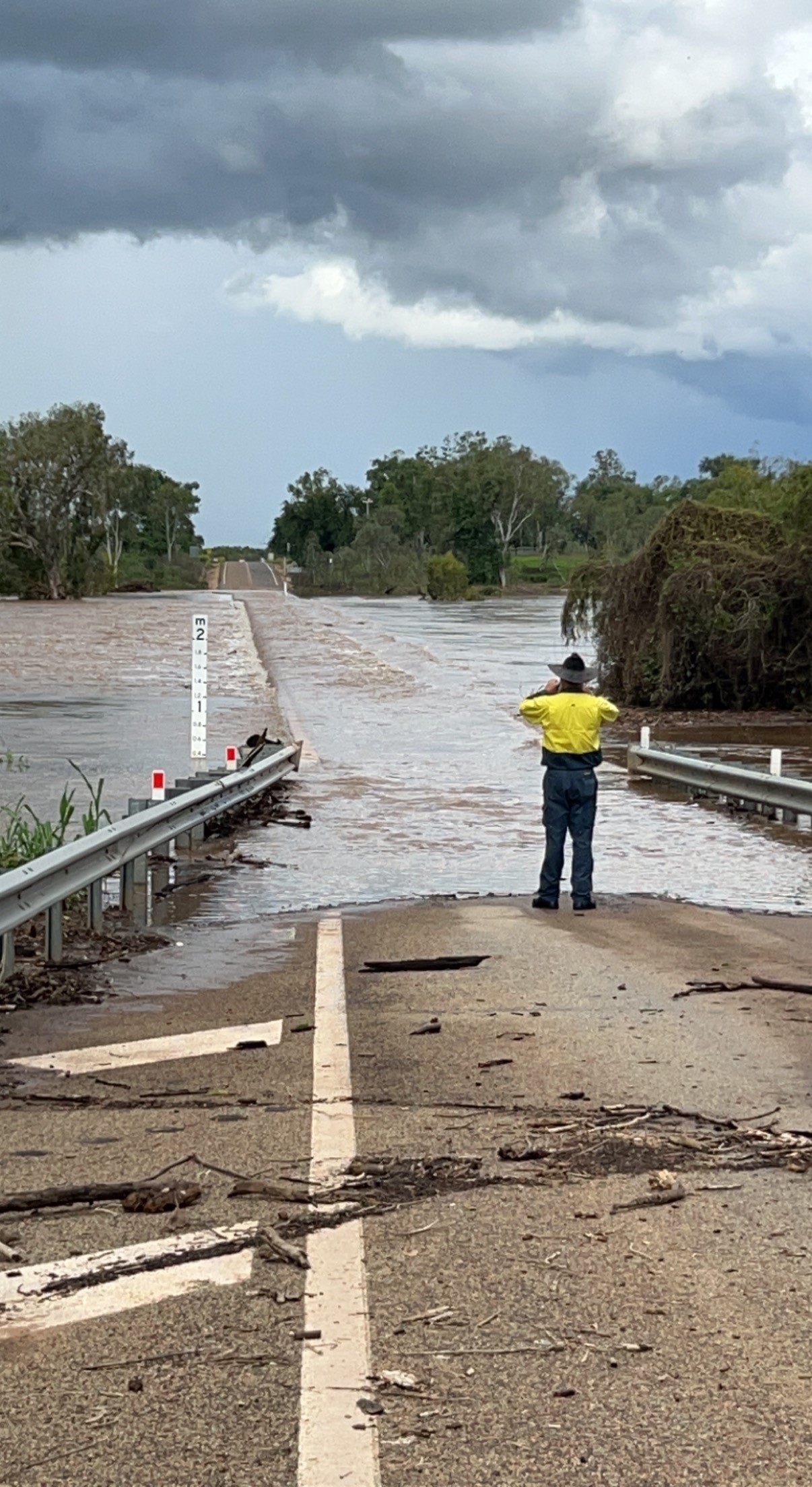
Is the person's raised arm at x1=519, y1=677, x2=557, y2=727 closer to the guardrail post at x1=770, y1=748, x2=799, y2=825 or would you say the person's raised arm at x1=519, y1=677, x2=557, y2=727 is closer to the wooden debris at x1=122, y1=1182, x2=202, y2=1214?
the guardrail post at x1=770, y1=748, x2=799, y2=825

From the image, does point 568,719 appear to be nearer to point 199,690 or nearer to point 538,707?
point 538,707

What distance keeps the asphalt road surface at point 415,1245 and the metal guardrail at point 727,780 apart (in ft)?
27.6

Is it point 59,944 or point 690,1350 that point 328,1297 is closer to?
point 690,1350

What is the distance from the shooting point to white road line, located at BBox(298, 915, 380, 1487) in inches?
142

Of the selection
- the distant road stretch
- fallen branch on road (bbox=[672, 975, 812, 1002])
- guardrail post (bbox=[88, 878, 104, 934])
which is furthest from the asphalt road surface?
the distant road stretch

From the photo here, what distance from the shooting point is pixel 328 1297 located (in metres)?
4.50

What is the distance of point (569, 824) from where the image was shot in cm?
1306

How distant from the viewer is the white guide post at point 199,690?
1831 cm

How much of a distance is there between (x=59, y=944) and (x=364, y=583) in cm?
15980

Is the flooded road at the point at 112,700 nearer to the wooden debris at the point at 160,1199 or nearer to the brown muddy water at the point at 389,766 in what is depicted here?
the brown muddy water at the point at 389,766

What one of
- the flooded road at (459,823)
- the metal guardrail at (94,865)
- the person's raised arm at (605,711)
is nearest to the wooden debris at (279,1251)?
the metal guardrail at (94,865)

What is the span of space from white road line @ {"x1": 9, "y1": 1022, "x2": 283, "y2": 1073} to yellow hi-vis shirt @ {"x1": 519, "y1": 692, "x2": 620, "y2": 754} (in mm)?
5178

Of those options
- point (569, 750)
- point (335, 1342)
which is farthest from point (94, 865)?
point (335, 1342)

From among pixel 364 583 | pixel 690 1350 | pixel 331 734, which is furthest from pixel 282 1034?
pixel 364 583
